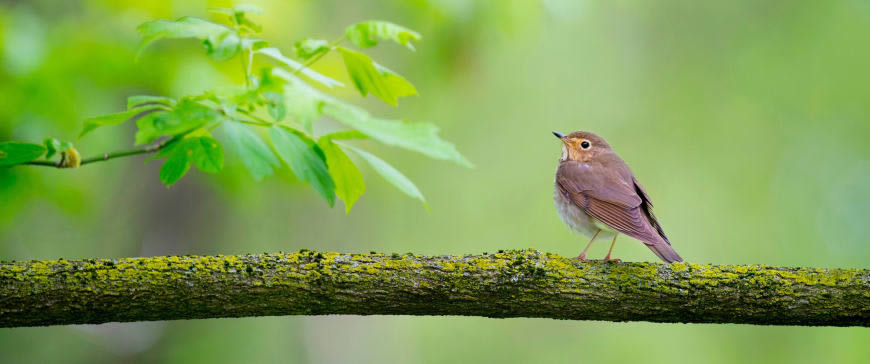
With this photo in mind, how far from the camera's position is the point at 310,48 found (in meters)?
3.02

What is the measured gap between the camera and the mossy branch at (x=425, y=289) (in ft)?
10.1

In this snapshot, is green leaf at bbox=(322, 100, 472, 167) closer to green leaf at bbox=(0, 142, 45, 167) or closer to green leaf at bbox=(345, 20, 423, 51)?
green leaf at bbox=(345, 20, 423, 51)

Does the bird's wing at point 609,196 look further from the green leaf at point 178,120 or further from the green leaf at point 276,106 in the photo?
the green leaf at point 178,120

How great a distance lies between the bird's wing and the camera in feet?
13.8

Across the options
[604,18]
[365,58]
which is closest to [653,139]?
[604,18]

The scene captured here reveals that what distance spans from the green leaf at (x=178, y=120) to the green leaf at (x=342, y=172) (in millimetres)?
464

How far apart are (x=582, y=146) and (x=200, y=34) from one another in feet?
10.1

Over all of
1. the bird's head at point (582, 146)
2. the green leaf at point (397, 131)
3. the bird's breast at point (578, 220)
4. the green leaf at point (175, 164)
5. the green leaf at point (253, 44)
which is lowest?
the green leaf at point (175, 164)

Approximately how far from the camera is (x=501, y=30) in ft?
18.6

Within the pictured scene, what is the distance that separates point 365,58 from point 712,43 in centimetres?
1167

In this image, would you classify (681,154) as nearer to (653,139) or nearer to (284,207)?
(653,139)

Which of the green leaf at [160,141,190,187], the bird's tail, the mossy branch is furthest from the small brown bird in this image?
the green leaf at [160,141,190,187]

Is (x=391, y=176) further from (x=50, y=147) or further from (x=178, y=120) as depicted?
(x=50, y=147)

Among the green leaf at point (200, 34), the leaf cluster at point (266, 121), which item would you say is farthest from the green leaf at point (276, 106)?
the green leaf at point (200, 34)
